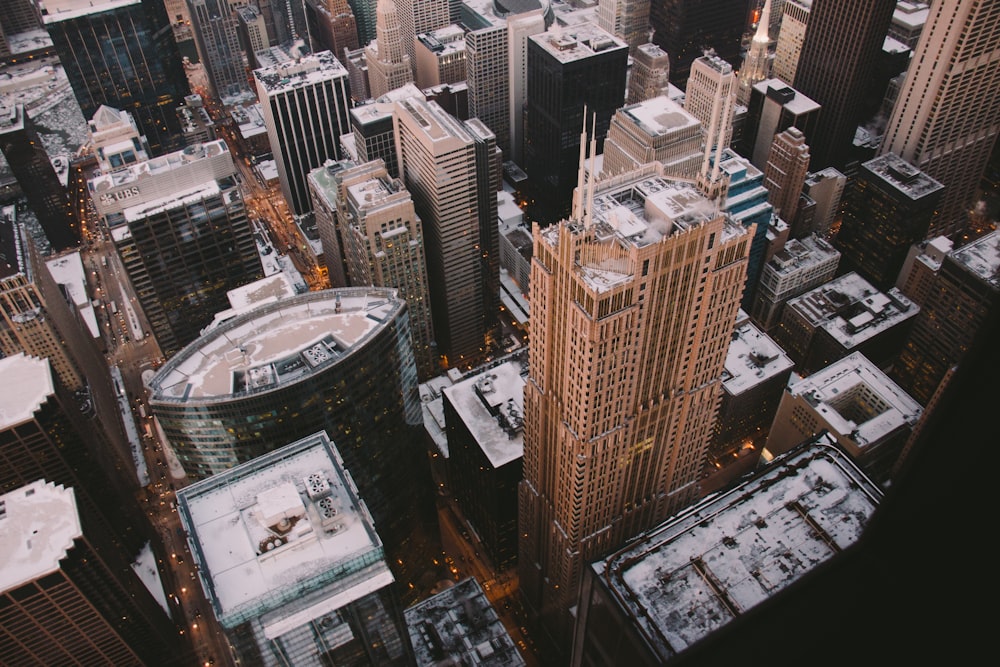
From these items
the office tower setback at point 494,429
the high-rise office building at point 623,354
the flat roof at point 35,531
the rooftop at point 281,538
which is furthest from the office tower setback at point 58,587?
the high-rise office building at point 623,354

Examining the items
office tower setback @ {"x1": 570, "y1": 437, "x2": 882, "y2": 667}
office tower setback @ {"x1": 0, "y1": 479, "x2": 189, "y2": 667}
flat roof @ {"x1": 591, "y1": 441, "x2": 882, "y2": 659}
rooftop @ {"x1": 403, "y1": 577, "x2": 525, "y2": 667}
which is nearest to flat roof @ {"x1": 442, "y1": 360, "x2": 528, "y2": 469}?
rooftop @ {"x1": 403, "y1": 577, "x2": 525, "y2": 667}

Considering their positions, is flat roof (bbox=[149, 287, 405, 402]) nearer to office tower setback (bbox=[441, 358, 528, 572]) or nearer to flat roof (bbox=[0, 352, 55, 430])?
Result: office tower setback (bbox=[441, 358, 528, 572])

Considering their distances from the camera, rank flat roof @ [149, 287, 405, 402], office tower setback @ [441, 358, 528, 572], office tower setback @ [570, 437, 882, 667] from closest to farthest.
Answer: office tower setback @ [570, 437, 882, 667]
flat roof @ [149, 287, 405, 402]
office tower setback @ [441, 358, 528, 572]

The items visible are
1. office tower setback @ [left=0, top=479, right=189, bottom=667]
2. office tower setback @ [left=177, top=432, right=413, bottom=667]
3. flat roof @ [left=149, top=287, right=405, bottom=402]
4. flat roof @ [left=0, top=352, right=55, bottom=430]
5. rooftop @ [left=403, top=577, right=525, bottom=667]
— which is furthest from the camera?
flat roof @ [left=0, top=352, right=55, bottom=430]

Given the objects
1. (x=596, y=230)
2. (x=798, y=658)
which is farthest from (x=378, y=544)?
(x=798, y=658)

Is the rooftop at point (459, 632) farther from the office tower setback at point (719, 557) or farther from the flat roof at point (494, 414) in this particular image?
the office tower setback at point (719, 557)

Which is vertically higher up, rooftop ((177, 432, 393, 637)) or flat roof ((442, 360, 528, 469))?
rooftop ((177, 432, 393, 637))

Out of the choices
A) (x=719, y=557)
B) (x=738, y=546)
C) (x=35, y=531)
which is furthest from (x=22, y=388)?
(x=738, y=546)
